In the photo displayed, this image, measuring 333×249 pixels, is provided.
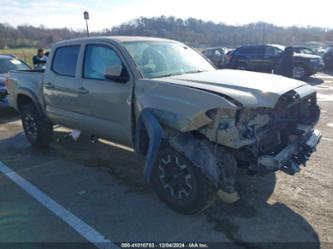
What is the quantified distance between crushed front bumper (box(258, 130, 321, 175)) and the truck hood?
543 mm

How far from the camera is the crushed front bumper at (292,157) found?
3.38 metres

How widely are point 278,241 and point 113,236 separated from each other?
1605mm

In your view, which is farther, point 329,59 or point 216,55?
point 216,55

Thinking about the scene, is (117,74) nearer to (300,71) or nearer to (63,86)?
(63,86)

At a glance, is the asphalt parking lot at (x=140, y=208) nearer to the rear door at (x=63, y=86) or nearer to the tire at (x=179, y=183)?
the tire at (x=179, y=183)

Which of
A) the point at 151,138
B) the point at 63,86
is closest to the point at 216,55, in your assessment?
the point at 63,86

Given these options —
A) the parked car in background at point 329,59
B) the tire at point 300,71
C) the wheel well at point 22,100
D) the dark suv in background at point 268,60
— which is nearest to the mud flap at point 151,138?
the wheel well at point 22,100

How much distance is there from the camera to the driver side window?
4484 millimetres

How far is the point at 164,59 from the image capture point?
462 cm

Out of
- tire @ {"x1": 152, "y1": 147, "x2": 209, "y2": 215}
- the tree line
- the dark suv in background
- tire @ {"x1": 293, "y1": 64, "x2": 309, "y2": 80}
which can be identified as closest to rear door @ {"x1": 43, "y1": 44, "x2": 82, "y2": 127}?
tire @ {"x1": 152, "y1": 147, "x2": 209, "y2": 215}

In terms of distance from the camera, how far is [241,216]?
3.67m

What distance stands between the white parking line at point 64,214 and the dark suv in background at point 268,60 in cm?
1333

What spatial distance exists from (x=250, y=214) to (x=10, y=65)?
956 centimetres

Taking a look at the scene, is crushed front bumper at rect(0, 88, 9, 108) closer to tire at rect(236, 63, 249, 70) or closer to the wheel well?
the wheel well
